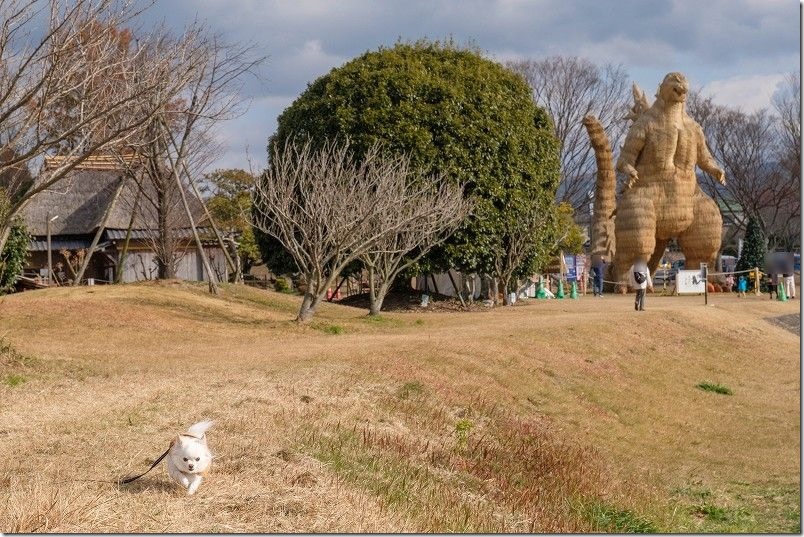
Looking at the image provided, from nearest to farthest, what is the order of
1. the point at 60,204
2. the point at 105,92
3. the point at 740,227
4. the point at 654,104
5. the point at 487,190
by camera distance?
1. the point at 105,92
2. the point at 487,190
3. the point at 654,104
4. the point at 60,204
5. the point at 740,227

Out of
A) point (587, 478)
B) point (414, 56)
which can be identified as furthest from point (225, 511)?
point (414, 56)

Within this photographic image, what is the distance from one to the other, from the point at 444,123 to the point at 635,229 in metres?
9.69

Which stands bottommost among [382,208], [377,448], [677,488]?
[677,488]

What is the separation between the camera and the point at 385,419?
→ 1177cm

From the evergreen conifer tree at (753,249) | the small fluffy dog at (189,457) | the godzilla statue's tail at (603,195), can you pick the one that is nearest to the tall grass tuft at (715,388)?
the small fluffy dog at (189,457)

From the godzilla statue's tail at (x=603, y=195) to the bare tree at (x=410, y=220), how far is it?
12052 mm

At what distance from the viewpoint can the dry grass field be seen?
25.5 ft

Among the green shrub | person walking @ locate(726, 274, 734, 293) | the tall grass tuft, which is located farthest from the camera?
person walking @ locate(726, 274, 734, 293)

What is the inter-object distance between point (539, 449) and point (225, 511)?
221 inches

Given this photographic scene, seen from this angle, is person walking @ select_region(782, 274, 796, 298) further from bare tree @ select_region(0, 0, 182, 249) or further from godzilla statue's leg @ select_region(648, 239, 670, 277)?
bare tree @ select_region(0, 0, 182, 249)

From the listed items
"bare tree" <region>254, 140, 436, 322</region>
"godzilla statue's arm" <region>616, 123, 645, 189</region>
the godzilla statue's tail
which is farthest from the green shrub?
the godzilla statue's tail

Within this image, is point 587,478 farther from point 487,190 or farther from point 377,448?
point 487,190

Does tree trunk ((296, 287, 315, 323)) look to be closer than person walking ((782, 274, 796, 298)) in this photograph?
Yes

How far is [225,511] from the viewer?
7.20 meters
